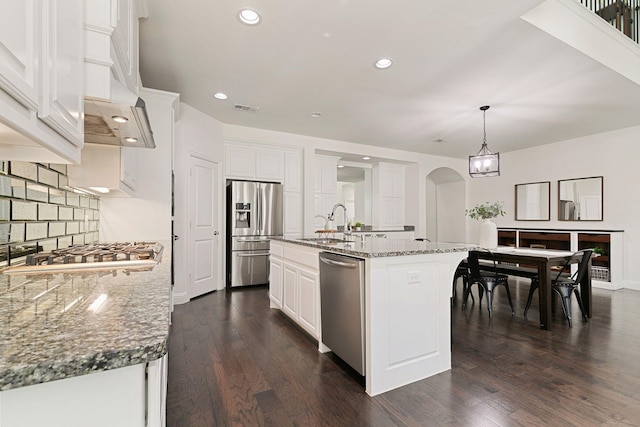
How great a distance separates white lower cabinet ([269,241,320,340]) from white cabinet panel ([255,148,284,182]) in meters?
1.86

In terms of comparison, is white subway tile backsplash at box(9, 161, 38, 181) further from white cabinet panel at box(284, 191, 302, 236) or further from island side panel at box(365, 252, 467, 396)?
white cabinet panel at box(284, 191, 302, 236)

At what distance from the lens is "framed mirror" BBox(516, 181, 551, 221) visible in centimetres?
593

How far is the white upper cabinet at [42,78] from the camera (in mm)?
589

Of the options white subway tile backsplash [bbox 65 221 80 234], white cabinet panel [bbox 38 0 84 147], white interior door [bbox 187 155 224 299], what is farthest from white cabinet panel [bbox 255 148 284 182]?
white cabinet panel [bbox 38 0 84 147]

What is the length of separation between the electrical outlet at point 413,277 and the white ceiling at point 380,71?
1933 millimetres

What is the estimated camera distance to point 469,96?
3.65 metres

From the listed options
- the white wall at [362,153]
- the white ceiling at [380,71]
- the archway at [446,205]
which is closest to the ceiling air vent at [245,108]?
the white ceiling at [380,71]

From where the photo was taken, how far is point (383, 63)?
2.92 metres

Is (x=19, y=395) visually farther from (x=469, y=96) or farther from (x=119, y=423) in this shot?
(x=469, y=96)

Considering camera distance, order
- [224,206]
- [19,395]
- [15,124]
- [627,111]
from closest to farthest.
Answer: [19,395]
[15,124]
[627,111]
[224,206]

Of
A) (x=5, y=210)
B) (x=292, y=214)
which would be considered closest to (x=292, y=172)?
(x=292, y=214)

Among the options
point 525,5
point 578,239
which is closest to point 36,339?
point 525,5

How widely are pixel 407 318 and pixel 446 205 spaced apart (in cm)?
683

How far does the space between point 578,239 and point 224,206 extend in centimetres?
625
